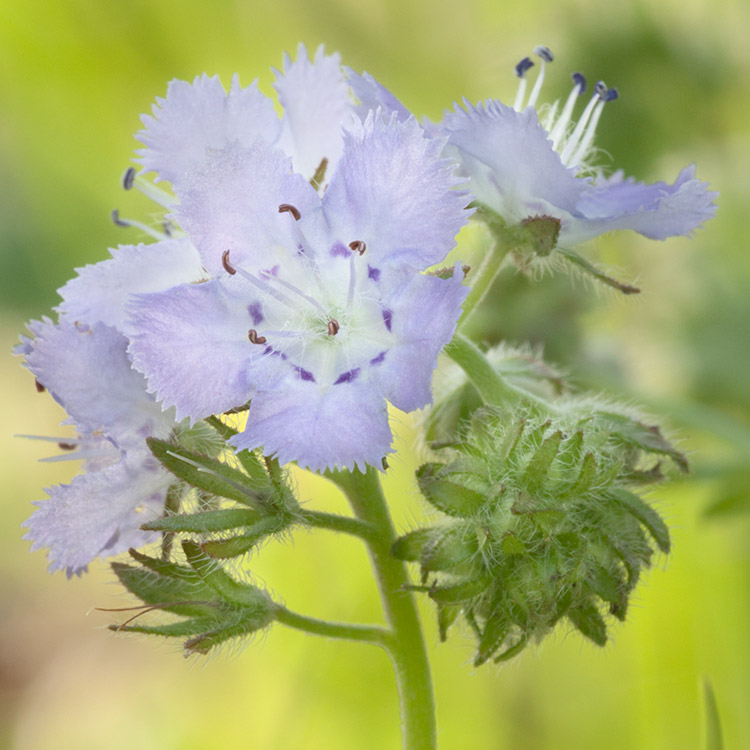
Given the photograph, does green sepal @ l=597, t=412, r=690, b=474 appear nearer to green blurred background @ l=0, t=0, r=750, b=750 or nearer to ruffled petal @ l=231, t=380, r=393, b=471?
ruffled petal @ l=231, t=380, r=393, b=471

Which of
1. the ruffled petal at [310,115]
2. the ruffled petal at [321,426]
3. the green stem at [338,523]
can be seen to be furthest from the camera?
the ruffled petal at [310,115]

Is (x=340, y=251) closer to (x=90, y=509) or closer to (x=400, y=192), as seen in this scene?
(x=400, y=192)

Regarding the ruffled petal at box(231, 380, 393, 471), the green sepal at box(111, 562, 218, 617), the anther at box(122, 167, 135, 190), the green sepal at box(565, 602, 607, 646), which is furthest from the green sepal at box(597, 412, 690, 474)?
the anther at box(122, 167, 135, 190)

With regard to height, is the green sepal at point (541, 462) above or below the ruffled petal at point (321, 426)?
above

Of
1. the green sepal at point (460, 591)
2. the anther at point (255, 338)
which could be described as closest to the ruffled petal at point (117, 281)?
the anther at point (255, 338)

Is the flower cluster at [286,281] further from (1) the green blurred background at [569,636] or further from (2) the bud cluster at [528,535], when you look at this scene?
(1) the green blurred background at [569,636]

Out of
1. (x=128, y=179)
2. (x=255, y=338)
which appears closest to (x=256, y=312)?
(x=255, y=338)

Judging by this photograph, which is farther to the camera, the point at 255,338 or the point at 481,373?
the point at 481,373

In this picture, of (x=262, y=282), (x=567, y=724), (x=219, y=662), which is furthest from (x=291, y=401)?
(x=219, y=662)
